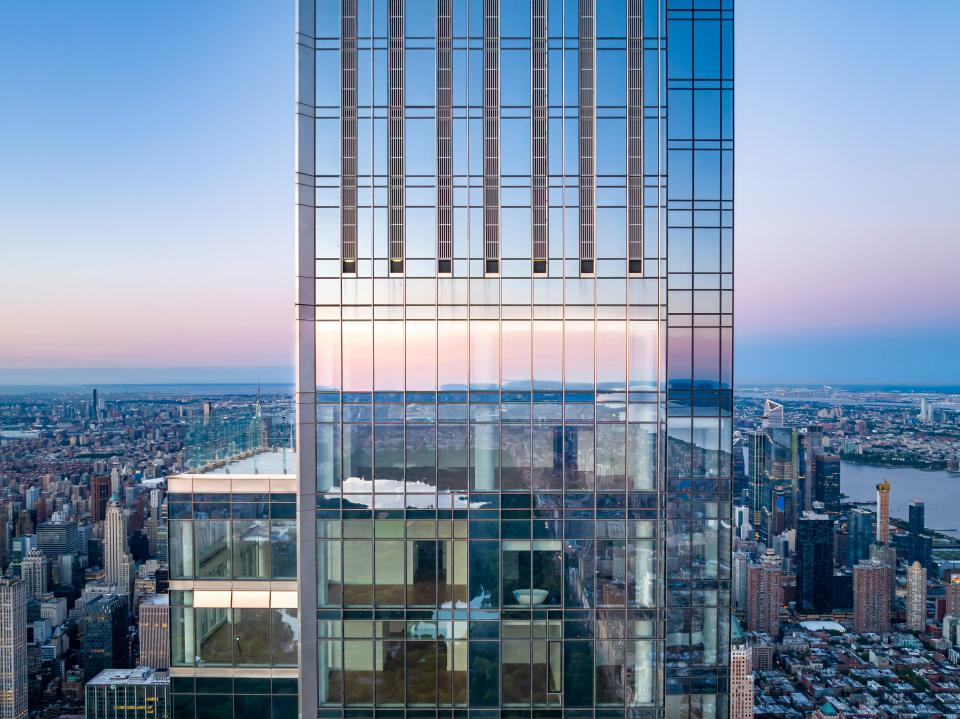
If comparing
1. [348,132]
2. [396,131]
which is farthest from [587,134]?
[348,132]

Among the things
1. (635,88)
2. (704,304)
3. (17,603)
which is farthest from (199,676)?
(17,603)

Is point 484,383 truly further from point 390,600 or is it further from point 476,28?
point 476,28

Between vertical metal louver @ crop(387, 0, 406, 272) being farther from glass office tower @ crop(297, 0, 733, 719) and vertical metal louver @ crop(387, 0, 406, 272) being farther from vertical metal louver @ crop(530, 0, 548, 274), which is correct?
vertical metal louver @ crop(530, 0, 548, 274)

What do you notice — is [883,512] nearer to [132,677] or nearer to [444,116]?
[444,116]

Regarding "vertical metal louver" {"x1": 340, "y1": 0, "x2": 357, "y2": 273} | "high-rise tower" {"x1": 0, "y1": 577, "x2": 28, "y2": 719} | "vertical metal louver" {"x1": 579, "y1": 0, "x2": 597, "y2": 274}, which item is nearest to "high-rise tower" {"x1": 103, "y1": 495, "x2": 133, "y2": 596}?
"high-rise tower" {"x1": 0, "y1": 577, "x2": 28, "y2": 719}

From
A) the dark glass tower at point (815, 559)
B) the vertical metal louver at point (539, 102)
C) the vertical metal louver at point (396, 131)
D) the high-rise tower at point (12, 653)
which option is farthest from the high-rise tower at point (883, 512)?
the high-rise tower at point (12, 653)

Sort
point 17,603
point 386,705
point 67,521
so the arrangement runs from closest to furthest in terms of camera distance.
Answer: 1. point 386,705
2. point 17,603
3. point 67,521
